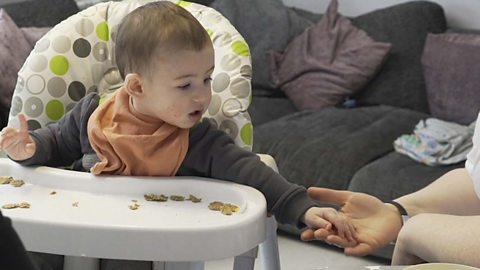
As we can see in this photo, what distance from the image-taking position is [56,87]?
1.64m

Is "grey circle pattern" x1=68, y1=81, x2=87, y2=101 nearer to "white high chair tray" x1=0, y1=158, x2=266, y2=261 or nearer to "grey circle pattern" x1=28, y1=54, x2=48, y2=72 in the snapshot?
"grey circle pattern" x1=28, y1=54, x2=48, y2=72

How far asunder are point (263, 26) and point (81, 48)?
6.15ft

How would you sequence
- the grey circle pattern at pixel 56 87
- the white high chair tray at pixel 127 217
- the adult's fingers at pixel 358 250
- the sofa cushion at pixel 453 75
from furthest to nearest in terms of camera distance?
1. the sofa cushion at pixel 453 75
2. the grey circle pattern at pixel 56 87
3. the adult's fingers at pixel 358 250
4. the white high chair tray at pixel 127 217

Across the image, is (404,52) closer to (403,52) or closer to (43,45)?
(403,52)

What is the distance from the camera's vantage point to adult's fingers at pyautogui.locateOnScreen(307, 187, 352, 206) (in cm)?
134

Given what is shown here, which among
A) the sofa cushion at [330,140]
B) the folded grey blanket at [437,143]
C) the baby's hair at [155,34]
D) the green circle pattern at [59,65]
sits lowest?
the sofa cushion at [330,140]

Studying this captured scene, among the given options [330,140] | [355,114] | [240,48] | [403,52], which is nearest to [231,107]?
[240,48]

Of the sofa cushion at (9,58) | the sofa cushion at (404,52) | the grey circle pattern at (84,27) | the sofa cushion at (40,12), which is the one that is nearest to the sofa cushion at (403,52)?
the sofa cushion at (404,52)

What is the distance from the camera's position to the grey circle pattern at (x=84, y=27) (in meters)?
1.69

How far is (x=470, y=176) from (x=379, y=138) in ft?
5.10

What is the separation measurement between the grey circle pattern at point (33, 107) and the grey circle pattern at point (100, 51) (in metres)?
0.16

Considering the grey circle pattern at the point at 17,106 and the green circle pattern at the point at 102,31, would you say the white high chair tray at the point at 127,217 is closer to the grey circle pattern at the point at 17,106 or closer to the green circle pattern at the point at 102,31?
the grey circle pattern at the point at 17,106

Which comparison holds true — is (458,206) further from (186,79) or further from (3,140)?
(3,140)

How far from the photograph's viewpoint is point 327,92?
3283 millimetres
